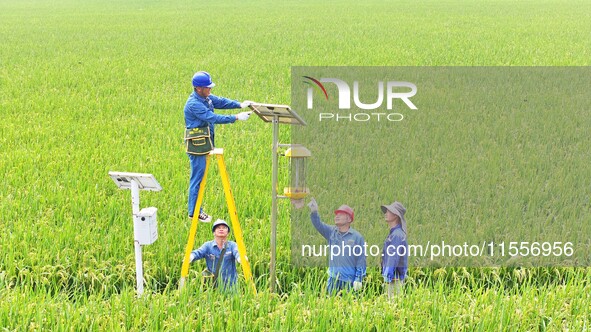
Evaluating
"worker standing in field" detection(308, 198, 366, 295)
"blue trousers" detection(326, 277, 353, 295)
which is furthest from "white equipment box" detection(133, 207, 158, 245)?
"blue trousers" detection(326, 277, 353, 295)

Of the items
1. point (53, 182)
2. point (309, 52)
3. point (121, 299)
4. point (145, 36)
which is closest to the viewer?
point (121, 299)

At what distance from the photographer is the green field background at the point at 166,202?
141 inches

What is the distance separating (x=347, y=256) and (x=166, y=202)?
234 cm

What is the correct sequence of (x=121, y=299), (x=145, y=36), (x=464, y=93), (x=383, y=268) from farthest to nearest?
(x=145, y=36), (x=464, y=93), (x=383, y=268), (x=121, y=299)

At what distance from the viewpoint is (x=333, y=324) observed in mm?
3500

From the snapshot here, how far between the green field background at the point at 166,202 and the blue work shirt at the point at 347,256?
158 millimetres

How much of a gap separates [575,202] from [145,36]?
2061 cm

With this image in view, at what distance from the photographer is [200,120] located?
14.3ft

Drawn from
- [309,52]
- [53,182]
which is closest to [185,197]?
[53,182]

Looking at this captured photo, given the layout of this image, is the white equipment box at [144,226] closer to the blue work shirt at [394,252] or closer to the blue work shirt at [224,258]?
the blue work shirt at [224,258]

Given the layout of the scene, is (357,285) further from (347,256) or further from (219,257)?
A: (219,257)

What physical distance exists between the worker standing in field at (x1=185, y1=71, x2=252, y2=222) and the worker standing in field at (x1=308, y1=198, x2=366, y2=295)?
83 centimetres

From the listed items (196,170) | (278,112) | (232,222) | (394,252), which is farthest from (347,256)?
(196,170)

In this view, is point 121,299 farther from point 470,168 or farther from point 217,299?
point 470,168
